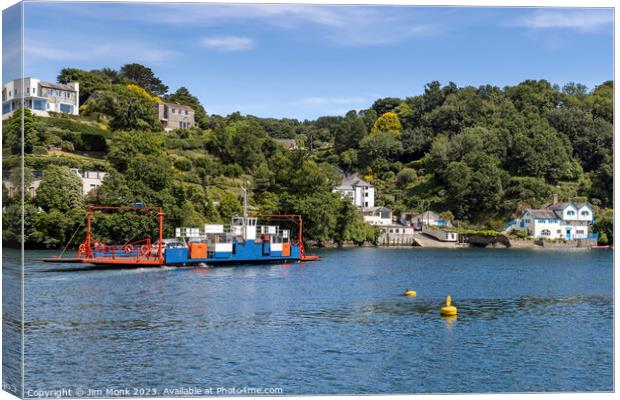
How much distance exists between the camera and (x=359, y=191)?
70688mm

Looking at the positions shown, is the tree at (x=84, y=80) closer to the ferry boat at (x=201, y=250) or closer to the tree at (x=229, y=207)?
the tree at (x=229, y=207)

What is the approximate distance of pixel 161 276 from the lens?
32.2 m

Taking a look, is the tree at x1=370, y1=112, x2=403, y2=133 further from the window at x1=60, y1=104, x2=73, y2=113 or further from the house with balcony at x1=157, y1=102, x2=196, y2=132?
the window at x1=60, y1=104, x2=73, y2=113

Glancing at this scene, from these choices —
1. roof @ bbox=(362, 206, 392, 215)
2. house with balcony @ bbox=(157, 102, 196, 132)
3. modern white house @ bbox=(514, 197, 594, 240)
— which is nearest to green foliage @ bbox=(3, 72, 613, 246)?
modern white house @ bbox=(514, 197, 594, 240)

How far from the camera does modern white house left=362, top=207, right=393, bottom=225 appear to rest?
68.9 m

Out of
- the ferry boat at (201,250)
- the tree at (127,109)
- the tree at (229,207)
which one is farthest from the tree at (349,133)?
the ferry boat at (201,250)

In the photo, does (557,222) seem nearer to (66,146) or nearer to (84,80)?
(66,146)

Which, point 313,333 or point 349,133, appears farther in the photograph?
point 349,133

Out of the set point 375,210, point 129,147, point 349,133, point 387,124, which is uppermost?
point 387,124

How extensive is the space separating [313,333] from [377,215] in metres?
→ 50.9

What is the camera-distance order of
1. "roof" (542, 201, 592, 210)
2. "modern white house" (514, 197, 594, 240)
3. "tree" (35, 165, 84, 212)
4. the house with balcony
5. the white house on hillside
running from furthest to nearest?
the house with balcony → the white house on hillside → "modern white house" (514, 197, 594, 240) → "roof" (542, 201, 592, 210) → "tree" (35, 165, 84, 212)

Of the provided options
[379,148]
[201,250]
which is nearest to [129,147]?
[201,250]

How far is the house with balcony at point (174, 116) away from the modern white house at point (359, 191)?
1570cm

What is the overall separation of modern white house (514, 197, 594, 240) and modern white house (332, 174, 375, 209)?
43.2 ft
